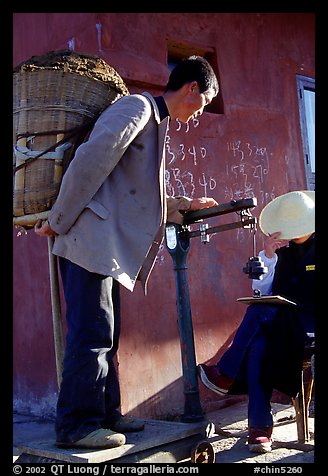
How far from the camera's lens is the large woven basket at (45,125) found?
2.67 metres

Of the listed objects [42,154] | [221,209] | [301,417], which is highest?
[42,154]

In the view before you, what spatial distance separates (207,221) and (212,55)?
1.54 m

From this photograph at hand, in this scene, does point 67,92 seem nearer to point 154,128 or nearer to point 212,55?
point 154,128

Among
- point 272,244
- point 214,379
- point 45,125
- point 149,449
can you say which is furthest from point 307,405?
point 45,125

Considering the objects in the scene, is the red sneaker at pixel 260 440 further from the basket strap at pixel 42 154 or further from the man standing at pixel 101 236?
the basket strap at pixel 42 154

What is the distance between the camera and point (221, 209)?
2.89m

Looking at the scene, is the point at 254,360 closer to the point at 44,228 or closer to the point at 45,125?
the point at 44,228

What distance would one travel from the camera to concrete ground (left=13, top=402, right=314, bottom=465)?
3119mm

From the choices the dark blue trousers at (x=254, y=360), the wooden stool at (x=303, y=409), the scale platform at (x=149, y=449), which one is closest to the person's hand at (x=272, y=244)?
the dark blue trousers at (x=254, y=360)

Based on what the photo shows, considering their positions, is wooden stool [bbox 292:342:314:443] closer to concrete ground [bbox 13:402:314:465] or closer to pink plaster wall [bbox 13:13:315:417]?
concrete ground [bbox 13:402:314:465]

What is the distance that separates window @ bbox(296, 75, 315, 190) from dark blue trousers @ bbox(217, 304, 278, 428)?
267cm

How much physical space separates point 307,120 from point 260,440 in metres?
3.83

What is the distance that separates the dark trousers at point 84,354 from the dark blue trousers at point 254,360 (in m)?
1.04
